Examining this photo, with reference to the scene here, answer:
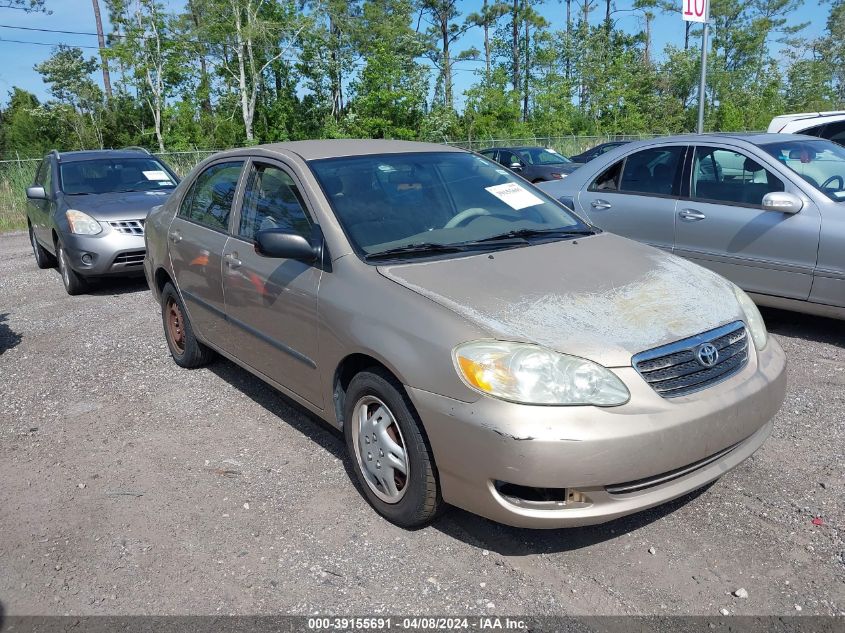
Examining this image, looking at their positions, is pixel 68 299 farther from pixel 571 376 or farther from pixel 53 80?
pixel 53 80

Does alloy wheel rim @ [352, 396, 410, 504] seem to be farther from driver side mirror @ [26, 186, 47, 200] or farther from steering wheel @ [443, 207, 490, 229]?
driver side mirror @ [26, 186, 47, 200]

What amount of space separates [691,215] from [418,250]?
3386 millimetres

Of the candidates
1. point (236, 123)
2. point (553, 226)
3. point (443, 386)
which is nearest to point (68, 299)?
point (553, 226)

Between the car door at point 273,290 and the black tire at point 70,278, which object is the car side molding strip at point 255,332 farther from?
the black tire at point 70,278

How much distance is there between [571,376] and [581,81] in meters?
45.0

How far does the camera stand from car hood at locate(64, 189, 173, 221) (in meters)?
8.05

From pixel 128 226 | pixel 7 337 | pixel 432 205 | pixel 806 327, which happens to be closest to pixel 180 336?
pixel 7 337

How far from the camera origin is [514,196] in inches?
161

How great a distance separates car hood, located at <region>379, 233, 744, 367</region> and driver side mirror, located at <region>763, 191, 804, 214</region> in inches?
86.1

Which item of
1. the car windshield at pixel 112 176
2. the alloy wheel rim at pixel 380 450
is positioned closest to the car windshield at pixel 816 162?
the alloy wheel rim at pixel 380 450

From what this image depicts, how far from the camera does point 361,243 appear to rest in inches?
133

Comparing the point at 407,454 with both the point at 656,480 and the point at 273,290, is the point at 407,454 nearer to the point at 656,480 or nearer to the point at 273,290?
the point at 656,480

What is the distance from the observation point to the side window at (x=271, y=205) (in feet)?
12.1

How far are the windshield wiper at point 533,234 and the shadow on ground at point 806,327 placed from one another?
2.64 metres
